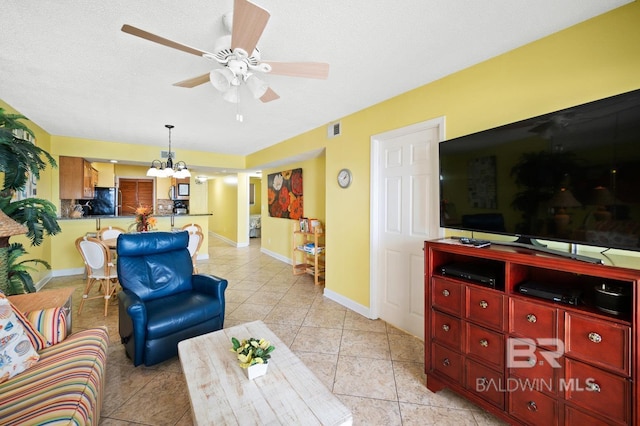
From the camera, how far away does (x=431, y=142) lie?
2.36 metres

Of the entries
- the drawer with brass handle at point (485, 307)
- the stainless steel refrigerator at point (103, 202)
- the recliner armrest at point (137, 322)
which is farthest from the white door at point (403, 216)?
the stainless steel refrigerator at point (103, 202)

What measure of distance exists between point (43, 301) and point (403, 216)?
3133 millimetres

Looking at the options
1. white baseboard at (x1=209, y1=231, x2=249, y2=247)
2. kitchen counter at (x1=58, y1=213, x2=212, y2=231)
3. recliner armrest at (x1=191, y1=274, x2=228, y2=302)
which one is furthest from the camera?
white baseboard at (x1=209, y1=231, x2=249, y2=247)

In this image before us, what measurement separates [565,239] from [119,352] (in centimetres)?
353

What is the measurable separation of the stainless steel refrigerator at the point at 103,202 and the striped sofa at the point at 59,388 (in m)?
6.22

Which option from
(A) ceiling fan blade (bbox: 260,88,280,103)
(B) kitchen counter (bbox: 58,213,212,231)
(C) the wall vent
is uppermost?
(C) the wall vent

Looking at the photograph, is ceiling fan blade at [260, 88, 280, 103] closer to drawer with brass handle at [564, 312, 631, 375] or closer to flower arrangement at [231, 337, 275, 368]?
flower arrangement at [231, 337, 275, 368]

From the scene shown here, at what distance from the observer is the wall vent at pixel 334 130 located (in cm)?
333

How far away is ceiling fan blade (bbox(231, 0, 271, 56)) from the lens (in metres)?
1.06

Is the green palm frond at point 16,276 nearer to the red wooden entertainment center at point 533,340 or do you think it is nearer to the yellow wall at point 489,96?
the yellow wall at point 489,96

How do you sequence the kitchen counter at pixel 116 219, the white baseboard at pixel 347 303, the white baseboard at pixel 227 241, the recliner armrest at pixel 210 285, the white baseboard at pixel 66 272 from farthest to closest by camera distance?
the white baseboard at pixel 227 241, the kitchen counter at pixel 116 219, the white baseboard at pixel 66 272, the white baseboard at pixel 347 303, the recliner armrest at pixel 210 285

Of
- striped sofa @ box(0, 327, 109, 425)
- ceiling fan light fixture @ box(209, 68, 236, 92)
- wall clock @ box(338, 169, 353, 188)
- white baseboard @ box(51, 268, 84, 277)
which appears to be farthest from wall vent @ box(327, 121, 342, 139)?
white baseboard @ box(51, 268, 84, 277)

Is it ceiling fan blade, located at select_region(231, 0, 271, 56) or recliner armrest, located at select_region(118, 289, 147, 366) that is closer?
ceiling fan blade, located at select_region(231, 0, 271, 56)

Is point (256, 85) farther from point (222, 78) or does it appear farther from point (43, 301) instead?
point (43, 301)
